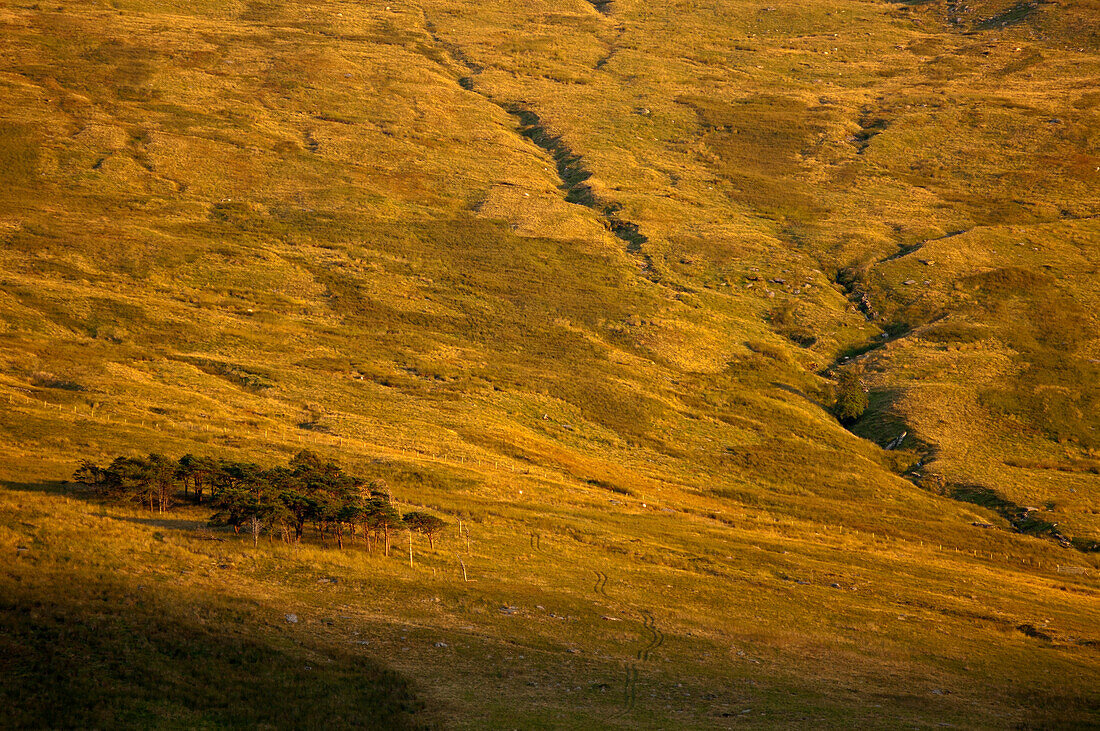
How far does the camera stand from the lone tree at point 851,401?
11806 cm

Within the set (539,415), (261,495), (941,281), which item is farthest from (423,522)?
(941,281)

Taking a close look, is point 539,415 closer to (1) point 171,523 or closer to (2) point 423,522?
(2) point 423,522

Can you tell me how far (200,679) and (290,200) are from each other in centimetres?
13941

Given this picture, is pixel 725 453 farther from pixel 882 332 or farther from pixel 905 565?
pixel 882 332

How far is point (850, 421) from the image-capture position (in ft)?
390

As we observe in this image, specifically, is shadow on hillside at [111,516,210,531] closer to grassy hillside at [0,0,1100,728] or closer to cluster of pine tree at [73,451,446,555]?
grassy hillside at [0,0,1100,728]

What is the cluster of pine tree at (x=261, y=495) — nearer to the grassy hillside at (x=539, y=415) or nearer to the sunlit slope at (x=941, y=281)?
the grassy hillside at (x=539, y=415)

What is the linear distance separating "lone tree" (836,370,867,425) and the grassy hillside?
2.10 meters

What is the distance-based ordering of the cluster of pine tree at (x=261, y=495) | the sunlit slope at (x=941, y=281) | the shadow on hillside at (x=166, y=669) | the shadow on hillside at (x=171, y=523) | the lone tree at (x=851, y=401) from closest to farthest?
1. the shadow on hillside at (x=166, y=669)
2. the shadow on hillside at (x=171, y=523)
3. the cluster of pine tree at (x=261, y=495)
4. the sunlit slope at (x=941, y=281)
5. the lone tree at (x=851, y=401)

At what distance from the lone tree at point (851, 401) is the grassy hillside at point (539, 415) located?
6.90ft

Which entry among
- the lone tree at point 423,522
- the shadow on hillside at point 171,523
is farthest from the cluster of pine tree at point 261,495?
the shadow on hillside at point 171,523

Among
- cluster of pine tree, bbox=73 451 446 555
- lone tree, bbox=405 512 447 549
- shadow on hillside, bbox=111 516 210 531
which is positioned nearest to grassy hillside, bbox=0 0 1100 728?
shadow on hillside, bbox=111 516 210 531

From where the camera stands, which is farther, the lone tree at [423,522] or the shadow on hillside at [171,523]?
the lone tree at [423,522]

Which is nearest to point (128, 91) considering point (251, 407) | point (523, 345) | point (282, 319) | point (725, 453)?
point (282, 319)
